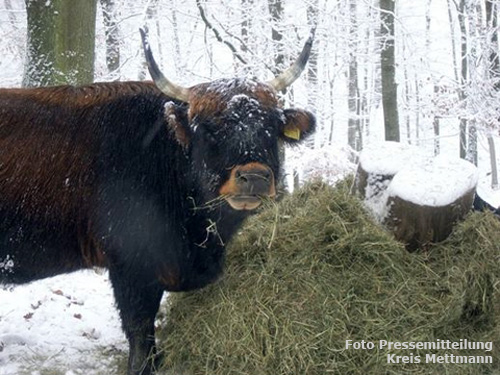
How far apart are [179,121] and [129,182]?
59cm

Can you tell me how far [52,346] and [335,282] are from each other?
253cm

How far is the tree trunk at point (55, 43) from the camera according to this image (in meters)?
6.45

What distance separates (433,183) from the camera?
15.1 feet

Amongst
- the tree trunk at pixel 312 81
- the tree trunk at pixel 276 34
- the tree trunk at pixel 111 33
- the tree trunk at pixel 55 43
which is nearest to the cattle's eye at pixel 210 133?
the tree trunk at pixel 55 43

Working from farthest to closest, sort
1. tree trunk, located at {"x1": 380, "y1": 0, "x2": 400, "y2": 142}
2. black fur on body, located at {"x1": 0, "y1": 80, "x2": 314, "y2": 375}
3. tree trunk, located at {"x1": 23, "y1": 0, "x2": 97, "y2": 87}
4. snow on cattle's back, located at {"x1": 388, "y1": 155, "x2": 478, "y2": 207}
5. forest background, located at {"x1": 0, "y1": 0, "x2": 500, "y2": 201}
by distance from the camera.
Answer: forest background, located at {"x1": 0, "y1": 0, "x2": 500, "y2": 201} < tree trunk, located at {"x1": 380, "y1": 0, "x2": 400, "y2": 142} < tree trunk, located at {"x1": 23, "y1": 0, "x2": 97, "y2": 87} < snow on cattle's back, located at {"x1": 388, "y1": 155, "x2": 478, "y2": 207} < black fur on body, located at {"x1": 0, "y1": 80, "x2": 314, "y2": 375}

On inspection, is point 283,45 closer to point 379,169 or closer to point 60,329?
point 379,169

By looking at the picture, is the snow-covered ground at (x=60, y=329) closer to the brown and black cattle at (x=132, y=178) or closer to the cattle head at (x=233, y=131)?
the brown and black cattle at (x=132, y=178)

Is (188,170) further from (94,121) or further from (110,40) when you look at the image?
(110,40)

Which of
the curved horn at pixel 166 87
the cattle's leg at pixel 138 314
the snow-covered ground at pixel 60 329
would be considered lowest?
the snow-covered ground at pixel 60 329

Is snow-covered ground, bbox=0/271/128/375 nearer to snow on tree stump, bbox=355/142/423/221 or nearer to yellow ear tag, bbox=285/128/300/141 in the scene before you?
yellow ear tag, bbox=285/128/300/141

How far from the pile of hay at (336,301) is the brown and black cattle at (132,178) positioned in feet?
1.22

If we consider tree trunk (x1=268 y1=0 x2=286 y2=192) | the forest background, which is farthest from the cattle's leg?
tree trunk (x1=268 y1=0 x2=286 y2=192)

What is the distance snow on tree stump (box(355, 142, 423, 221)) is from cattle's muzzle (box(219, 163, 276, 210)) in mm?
1197

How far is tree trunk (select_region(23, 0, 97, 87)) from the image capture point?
6453 millimetres
